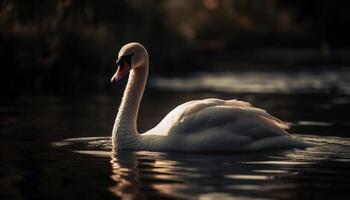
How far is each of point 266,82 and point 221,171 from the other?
2222 centimetres

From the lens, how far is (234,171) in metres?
11.4

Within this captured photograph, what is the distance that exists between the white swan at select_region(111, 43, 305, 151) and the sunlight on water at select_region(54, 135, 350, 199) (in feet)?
0.70

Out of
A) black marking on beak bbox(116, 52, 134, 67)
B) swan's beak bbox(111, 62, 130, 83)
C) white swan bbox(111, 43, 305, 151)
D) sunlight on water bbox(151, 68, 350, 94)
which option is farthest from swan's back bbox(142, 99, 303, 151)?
sunlight on water bbox(151, 68, 350, 94)

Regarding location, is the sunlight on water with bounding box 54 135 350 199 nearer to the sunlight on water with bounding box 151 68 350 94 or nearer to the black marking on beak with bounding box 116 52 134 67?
the black marking on beak with bounding box 116 52 134 67

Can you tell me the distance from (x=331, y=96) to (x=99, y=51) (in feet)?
25.0

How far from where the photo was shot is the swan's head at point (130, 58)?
46.0ft

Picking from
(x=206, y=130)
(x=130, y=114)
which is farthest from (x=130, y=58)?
(x=206, y=130)

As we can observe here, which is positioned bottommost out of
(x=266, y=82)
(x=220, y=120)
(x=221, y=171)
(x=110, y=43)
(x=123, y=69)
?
(x=221, y=171)

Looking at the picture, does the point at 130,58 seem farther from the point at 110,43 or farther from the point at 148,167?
the point at 110,43

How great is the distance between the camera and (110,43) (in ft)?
104

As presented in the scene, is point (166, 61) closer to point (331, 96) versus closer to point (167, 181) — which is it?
point (331, 96)

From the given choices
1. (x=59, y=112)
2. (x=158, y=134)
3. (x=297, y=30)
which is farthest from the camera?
(x=297, y=30)

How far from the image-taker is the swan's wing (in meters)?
13.3

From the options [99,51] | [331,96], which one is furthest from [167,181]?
[99,51]
